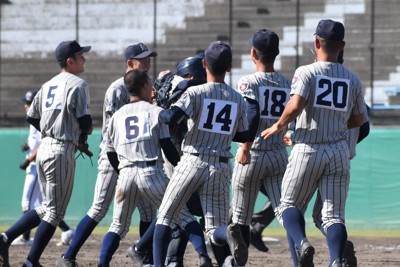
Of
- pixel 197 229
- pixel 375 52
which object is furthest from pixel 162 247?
pixel 375 52

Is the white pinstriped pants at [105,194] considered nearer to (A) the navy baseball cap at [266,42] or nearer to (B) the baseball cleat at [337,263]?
(A) the navy baseball cap at [266,42]

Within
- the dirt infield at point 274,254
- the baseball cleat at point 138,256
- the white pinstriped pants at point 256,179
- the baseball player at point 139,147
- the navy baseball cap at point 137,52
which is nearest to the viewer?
the baseball player at point 139,147

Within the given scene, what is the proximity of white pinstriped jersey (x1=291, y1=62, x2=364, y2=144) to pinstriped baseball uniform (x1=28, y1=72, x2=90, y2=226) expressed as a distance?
2.23 meters

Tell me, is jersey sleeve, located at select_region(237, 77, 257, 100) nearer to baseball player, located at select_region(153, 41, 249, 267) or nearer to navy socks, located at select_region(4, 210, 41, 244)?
baseball player, located at select_region(153, 41, 249, 267)

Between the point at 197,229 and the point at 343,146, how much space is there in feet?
4.70

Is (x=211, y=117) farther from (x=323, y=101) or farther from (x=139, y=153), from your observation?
(x=323, y=101)

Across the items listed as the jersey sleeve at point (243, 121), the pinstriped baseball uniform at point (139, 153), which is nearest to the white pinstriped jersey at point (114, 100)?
the pinstriped baseball uniform at point (139, 153)

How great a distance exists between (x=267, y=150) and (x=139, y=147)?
1.08 metres

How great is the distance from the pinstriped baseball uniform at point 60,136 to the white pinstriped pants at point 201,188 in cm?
154

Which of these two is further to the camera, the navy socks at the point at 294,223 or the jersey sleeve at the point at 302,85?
the navy socks at the point at 294,223

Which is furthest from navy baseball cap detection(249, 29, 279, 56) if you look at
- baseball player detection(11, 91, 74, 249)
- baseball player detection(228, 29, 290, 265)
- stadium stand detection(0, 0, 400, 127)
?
stadium stand detection(0, 0, 400, 127)

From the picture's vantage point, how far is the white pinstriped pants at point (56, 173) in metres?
8.83

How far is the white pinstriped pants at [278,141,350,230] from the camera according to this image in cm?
744

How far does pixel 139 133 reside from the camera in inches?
308
